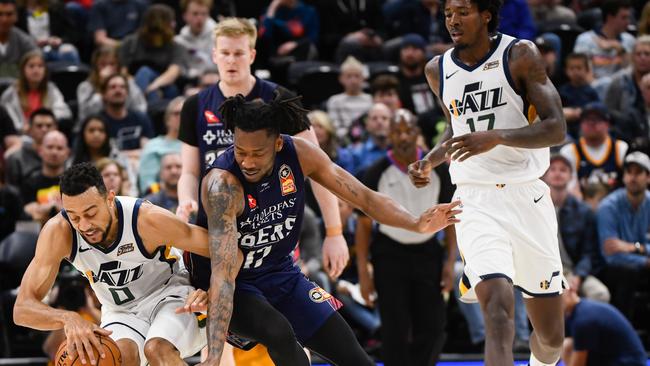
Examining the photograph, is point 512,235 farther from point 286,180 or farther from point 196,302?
point 196,302

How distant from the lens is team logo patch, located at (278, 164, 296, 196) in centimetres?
518

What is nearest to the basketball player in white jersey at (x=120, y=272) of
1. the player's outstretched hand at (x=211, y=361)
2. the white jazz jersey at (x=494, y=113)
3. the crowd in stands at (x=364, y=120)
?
the player's outstretched hand at (x=211, y=361)

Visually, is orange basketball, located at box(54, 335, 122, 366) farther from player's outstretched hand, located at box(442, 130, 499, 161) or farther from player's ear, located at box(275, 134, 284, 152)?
player's outstretched hand, located at box(442, 130, 499, 161)

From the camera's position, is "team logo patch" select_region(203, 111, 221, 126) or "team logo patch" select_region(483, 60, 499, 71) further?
"team logo patch" select_region(203, 111, 221, 126)

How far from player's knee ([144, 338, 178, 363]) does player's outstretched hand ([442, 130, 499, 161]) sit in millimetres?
1681

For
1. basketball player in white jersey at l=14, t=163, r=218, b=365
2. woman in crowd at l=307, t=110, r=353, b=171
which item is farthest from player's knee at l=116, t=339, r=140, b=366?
woman in crowd at l=307, t=110, r=353, b=171

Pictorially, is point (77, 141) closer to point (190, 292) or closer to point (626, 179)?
point (190, 292)

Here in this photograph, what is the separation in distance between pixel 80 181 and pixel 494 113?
209cm

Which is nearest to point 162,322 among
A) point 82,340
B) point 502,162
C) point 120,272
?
point 120,272

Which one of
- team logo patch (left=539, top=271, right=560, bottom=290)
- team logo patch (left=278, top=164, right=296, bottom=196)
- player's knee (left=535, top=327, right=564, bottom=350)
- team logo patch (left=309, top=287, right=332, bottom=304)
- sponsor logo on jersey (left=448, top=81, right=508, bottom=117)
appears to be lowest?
player's knee (left=535, top=327, right=564, bottom=350)

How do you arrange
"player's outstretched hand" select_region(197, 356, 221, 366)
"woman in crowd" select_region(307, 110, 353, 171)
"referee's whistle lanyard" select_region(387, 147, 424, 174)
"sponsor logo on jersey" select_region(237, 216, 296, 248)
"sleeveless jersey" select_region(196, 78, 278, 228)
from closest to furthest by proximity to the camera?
"player's outstretched hand" select_region(197, 356, 221, 366)
"sponsor logo on jersey" select_region(237, 216, 296, 248)
"sleeveless jersey" select_region(196, 78, 278, 228)
"referee's whistle lanyard" select_region(387, 147, 424, 174)
"woman in crowd" select_region(307, 110, 353, 171)

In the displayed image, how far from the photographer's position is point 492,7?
541 cm

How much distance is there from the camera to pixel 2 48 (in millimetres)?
10945

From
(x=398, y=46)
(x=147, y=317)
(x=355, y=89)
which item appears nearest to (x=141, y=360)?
(x=147, y=317)
